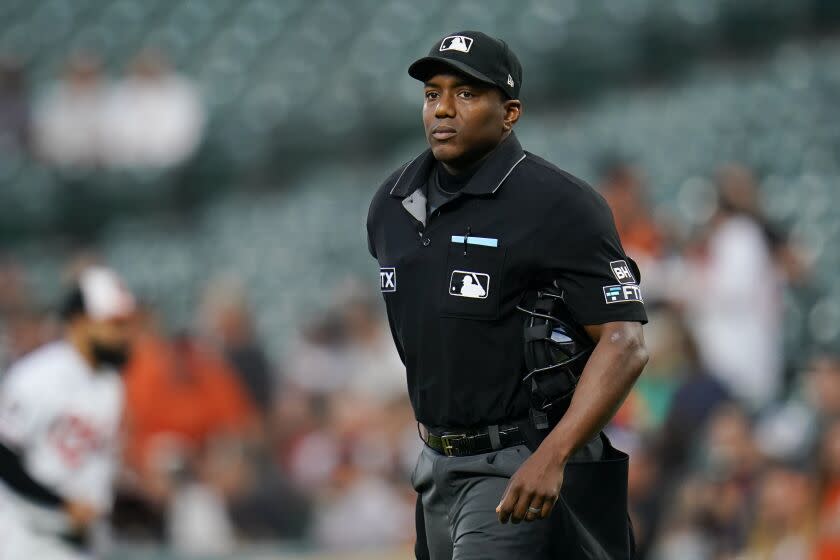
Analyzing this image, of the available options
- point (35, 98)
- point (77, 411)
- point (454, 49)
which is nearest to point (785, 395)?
point (77, 411)

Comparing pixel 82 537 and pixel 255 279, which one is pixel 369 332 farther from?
pixel 82 537

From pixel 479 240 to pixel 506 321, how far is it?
22 cm

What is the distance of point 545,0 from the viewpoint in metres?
14.1

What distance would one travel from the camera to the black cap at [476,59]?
3.70 m

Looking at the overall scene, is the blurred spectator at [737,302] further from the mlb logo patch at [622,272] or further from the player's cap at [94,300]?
the mlb logo patch at [622,272]

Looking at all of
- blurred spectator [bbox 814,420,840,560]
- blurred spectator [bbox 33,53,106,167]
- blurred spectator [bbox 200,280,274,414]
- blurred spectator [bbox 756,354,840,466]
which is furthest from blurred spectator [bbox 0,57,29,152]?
blurred spectator [bbox 814,420,840,560]

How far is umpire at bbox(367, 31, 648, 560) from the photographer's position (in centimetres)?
364

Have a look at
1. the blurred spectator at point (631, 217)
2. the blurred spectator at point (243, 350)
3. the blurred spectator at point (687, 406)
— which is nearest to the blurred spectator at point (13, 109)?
the blurred spectator at point (243, 350)

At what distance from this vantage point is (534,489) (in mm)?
3463

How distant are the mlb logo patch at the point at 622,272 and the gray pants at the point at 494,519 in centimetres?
47

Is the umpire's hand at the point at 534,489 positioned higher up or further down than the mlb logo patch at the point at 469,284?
further down

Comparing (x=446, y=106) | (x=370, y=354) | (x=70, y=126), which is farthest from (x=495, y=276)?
(x=70, y=126)

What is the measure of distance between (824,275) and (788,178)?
1216 millimetres

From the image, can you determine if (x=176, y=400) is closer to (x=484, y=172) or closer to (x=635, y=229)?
(x=635, y=229)
